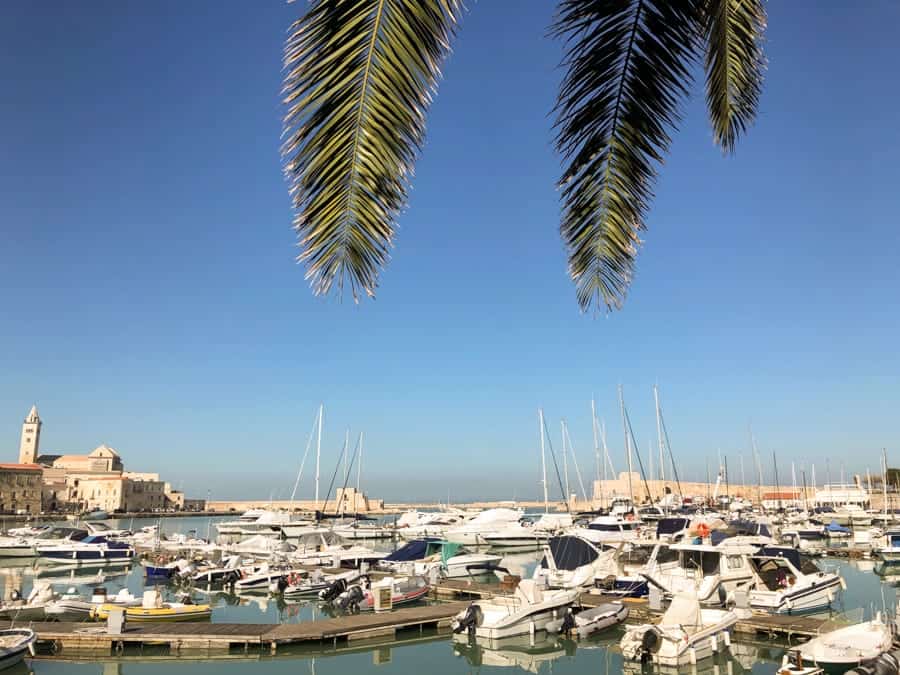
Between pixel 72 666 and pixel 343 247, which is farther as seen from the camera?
pixel 72 666

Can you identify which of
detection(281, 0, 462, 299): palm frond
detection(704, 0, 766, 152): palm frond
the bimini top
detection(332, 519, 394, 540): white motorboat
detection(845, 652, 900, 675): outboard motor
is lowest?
detection(332, 519, 394, 540): white motorboat

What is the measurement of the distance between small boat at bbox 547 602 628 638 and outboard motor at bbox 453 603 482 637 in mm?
2265

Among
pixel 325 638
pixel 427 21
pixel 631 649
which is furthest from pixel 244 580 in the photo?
pixel 427 21

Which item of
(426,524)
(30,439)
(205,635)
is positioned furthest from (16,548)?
(30,439)

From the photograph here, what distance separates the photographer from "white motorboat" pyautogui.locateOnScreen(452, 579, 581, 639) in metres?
20.6

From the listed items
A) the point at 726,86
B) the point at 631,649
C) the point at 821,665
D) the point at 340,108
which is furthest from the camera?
the point at 631,649

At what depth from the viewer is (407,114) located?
3.78 meters

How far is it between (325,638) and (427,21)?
20.1 meters

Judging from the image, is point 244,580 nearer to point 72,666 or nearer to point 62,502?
point 72,666

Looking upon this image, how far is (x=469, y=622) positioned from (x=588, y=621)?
356cm

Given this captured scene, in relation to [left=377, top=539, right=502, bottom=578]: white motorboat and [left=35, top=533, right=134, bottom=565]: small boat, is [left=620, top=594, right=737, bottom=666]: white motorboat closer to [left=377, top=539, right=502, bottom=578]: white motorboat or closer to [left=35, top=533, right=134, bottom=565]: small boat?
[left=377, top=539, right=502, bottom=578]: white motorboat

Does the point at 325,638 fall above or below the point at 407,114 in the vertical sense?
below

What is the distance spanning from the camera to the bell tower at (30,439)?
12888 centimetres

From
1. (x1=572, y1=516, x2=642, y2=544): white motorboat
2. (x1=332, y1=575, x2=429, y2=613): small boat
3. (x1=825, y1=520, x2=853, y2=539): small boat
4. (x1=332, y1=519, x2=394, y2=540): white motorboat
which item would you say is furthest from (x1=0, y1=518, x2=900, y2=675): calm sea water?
(x1=332, y1=519, x2=394, y2=540): white motorboat
